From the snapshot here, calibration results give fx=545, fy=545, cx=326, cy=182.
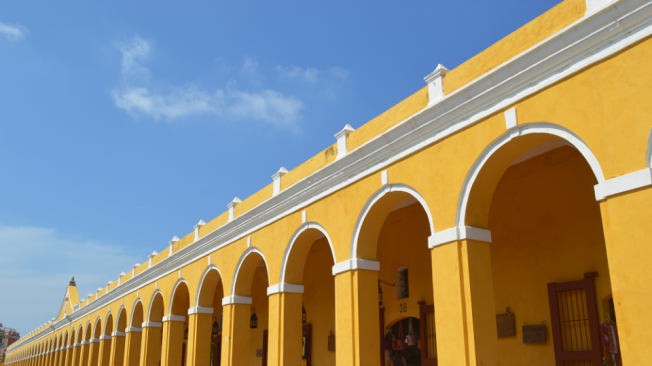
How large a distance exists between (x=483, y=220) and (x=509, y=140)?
136 cm

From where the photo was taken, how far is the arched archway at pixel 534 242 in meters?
7.87

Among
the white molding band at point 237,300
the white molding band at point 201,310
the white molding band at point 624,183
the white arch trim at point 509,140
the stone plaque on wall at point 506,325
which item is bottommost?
the stone plaque on wall at point 506,325

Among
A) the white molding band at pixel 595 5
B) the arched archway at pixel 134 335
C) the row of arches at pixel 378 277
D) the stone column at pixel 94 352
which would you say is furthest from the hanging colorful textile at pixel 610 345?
the stone column at pixel 94 352

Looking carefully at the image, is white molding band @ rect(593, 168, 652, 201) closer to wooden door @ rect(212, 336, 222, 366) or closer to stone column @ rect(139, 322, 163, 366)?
stone column @ rect(139, 322, 163, 366)

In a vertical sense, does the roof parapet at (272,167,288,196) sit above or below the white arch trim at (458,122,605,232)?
above

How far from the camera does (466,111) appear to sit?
329 inches

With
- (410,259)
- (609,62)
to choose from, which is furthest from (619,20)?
(410,259)

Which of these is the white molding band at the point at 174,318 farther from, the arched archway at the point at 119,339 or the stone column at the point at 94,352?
the stone column at the point at 94,352

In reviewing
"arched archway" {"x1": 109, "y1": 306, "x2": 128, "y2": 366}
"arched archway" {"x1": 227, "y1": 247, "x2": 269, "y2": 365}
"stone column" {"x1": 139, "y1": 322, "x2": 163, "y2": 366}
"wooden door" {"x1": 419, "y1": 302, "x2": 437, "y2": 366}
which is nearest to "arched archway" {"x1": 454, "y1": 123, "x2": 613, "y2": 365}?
"wooden door" {"x1": 419, "y1": 302, "x2": 437, "y2": 366}

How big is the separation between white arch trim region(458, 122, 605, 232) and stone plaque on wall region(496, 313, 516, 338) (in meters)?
2.93

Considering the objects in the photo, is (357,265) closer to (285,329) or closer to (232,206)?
(285,329)

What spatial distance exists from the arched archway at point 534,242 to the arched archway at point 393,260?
1656 mm

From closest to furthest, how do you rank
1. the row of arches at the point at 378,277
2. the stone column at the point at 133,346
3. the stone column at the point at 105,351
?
1. the row of arches at the point at 378,277
2. the stone column at the point at 133,346
3. the stone column at the point at 105,351

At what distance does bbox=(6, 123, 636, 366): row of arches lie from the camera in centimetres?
804
